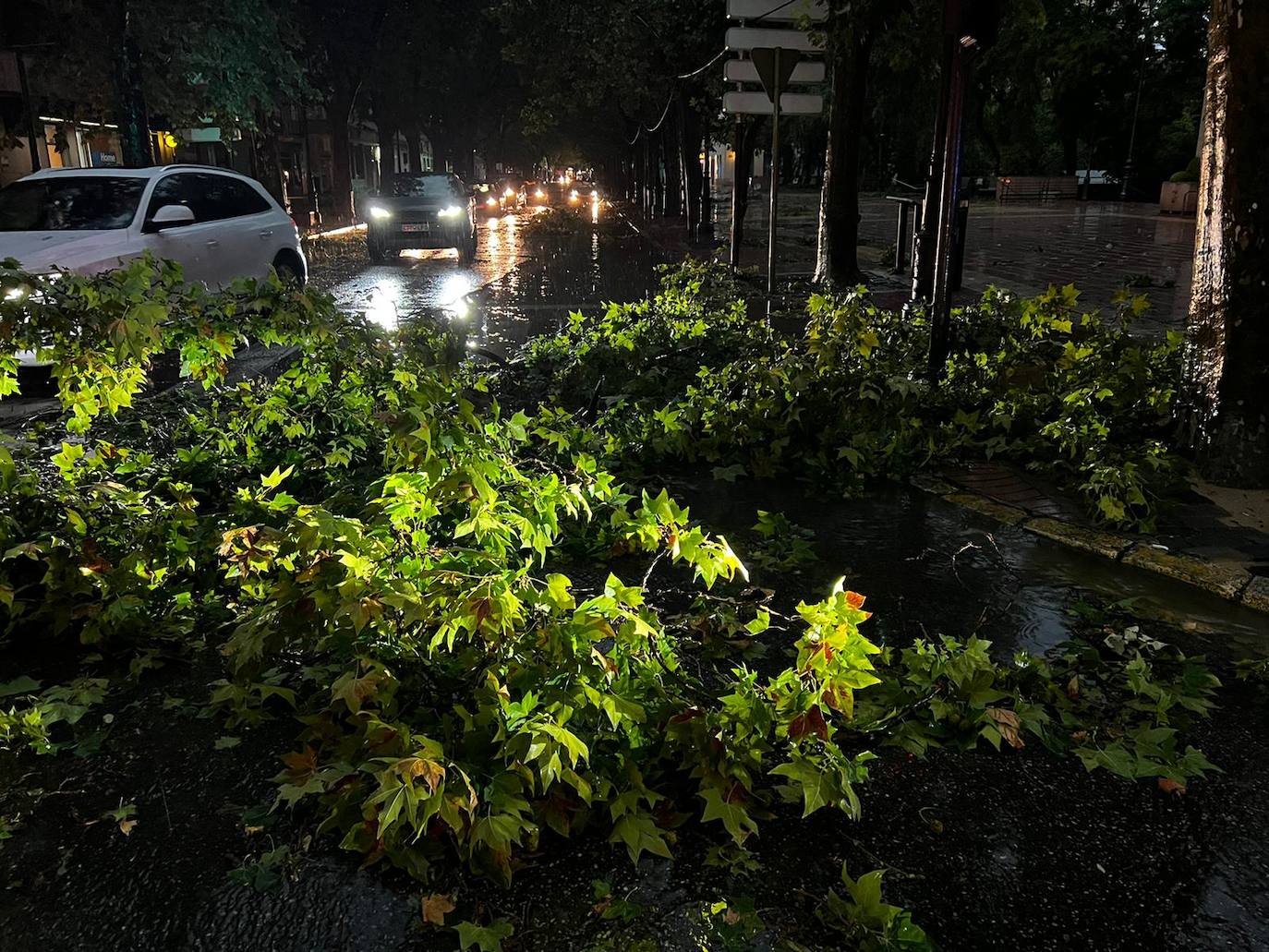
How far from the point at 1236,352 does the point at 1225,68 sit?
61.1 inches

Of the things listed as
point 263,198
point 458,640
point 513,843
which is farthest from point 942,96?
point 263,198

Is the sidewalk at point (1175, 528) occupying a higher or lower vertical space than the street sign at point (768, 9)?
lower

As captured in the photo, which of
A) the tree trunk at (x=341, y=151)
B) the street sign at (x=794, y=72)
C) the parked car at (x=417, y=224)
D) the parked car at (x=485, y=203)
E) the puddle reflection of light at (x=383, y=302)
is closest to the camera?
the puddle reflection of light at (x=383, y=302)

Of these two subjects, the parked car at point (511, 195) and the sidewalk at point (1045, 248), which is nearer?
the sidewalk at point (1045, 248)

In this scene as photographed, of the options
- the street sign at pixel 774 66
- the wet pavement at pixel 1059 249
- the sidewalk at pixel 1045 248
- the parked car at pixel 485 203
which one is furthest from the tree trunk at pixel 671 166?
the street sign at pixel 774 66

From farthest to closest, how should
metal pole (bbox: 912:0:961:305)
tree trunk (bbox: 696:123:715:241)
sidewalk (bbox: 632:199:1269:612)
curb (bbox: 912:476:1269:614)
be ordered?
tree trunk (bbox: 696:123:715:241) → metal pole (bbox: 912:0:961:305) → sidewalk (bbox: 632:199:1269:612) → curb (bbox: 912:476:1269:614)

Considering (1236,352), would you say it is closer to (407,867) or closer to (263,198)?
(407,867)

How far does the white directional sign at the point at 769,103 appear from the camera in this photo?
42.9ft

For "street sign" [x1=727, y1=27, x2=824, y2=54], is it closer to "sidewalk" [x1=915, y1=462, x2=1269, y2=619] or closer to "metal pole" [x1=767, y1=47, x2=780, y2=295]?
"metal pole" [x1=767, y1=47, x2=780, y2=295]

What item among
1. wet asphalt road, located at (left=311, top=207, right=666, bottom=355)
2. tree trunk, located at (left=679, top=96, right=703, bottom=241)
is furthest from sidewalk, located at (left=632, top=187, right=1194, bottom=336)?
wet asphalt road, located at (left=311, top=207, right=666, bottom=355)

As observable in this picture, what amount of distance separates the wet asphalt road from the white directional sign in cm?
293

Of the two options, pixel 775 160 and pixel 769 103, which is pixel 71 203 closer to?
pixel 775 160

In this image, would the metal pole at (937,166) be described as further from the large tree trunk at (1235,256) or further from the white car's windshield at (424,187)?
the white car's windshield at (424,187)

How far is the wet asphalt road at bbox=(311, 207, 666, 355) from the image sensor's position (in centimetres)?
1251
